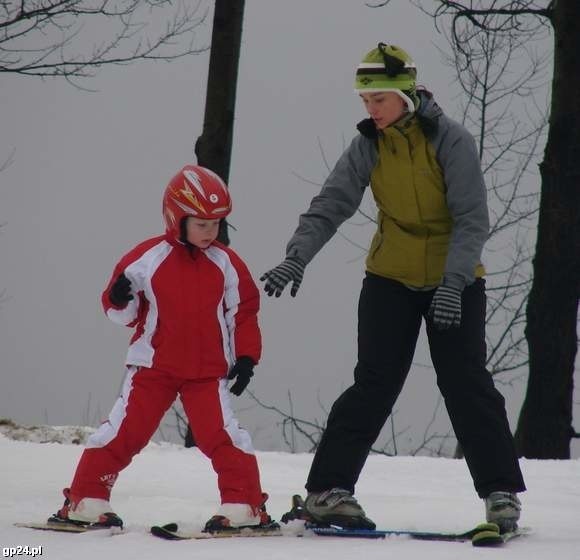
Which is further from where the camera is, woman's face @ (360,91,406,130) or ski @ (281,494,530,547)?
woman's face @ (360,91,406,130)

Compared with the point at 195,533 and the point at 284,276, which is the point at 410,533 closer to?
the point at 195,533

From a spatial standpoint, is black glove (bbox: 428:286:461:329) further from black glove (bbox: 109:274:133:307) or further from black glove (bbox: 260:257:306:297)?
black glove (bbox: 109:274:133:307)

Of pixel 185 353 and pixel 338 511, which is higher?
pixel 185 353

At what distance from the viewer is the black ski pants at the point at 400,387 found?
4734 millimetres

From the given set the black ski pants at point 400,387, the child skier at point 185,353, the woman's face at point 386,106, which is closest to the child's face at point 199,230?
the child skier at point 185,353

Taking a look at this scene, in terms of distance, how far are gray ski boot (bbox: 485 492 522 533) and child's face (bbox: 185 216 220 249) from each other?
5.09 feet

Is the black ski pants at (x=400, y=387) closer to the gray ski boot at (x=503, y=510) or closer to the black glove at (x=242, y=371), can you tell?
the gray ski boot at (x=503, y=510)

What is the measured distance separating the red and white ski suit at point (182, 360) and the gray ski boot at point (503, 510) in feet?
3.06

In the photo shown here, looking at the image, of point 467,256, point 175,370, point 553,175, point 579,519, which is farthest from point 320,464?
point 553,175

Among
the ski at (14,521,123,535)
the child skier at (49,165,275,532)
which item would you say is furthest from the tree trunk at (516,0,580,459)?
the ski at (14,521,123,535)

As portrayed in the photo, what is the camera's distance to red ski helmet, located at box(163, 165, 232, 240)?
189 inches

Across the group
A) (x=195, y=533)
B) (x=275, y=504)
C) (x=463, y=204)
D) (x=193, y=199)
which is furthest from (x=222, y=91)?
(x=195, y=533)

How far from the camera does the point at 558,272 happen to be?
9383 mm

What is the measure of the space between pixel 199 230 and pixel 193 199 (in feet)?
0.43
